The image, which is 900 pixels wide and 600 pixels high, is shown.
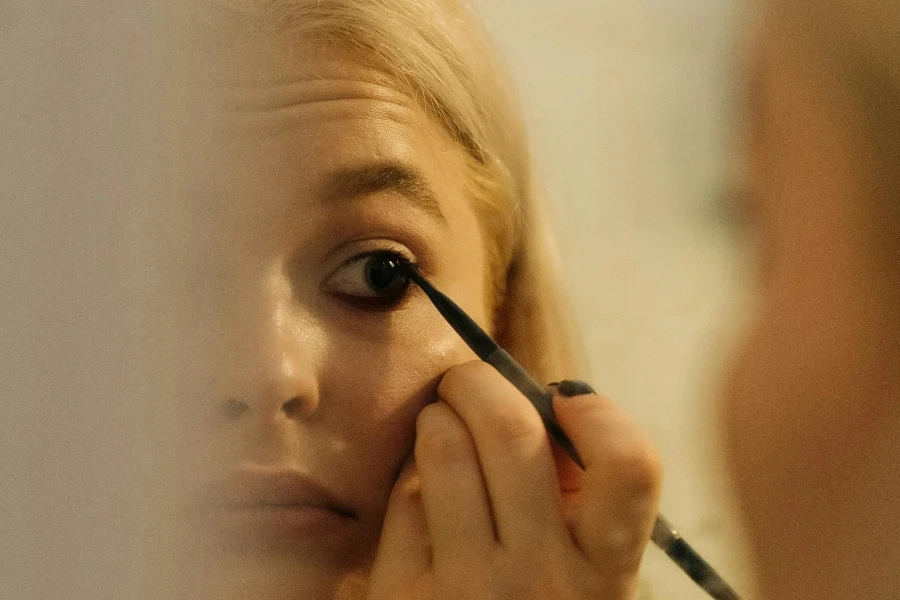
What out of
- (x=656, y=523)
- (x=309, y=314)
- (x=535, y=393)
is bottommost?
(x=656, y=523)

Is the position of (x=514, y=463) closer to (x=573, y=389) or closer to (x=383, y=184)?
(x=573, y=389)

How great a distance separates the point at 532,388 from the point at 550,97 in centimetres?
52

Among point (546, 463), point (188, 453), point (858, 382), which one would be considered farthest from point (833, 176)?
point (188, 453)

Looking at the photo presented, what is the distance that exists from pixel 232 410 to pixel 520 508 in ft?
0.57

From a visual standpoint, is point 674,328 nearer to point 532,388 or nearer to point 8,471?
point 532,388

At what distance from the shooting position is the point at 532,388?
46 cm

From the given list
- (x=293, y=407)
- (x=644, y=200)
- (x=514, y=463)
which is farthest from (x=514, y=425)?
(x=644, y=200)

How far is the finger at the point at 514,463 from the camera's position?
0.40 metres

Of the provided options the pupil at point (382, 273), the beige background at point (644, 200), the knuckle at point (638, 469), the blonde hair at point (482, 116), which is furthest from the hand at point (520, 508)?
the beige background at point (644, 200)

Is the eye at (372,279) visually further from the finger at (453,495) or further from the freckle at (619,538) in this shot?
the freckle at (619,538)

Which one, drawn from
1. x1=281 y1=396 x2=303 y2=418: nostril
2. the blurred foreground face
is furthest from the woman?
the blurred foreground face

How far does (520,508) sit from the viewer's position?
0.40 m

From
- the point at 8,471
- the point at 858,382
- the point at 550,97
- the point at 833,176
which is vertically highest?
the point at 550,97

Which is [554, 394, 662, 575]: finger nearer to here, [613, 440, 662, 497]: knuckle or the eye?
[613, 440, 662, 497]: knuckle
